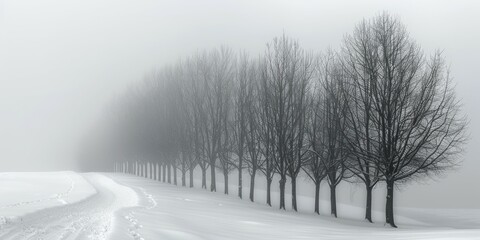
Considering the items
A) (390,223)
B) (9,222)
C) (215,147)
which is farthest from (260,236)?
(215,147)

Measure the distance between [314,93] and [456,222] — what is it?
14924mm

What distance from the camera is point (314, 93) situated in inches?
1467

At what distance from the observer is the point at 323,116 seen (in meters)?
34.3

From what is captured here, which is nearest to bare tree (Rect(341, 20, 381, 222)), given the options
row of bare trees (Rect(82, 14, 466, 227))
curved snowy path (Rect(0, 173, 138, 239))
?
row of bare trees (Rect(82, 14, 466, 227))

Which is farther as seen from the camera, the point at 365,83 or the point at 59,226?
the point at 365,83

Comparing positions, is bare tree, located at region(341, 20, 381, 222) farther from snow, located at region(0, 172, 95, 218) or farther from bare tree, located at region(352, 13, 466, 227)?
snow, located at region(0, 172, 95, 218)

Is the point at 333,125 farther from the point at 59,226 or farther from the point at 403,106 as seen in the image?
the point at 59,226

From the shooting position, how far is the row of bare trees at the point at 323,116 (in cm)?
2644

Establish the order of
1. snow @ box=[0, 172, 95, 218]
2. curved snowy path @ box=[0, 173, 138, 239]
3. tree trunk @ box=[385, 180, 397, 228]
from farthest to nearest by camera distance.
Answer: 1. tree trunk @ box=[385, 180, 397, 228]
2. snow @ box=[0, 172, 95, 218]
3. curved snowy path @ box=[0, 173, 138, 239]

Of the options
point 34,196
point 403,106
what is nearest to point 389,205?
point 403,106

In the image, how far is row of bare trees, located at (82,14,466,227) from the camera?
86.7 feet

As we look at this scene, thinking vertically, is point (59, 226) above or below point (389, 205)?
above

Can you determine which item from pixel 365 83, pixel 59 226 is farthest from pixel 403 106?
pixel 59 226

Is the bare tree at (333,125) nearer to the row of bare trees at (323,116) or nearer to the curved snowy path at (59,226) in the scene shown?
the row of bare trees at (323,116)
